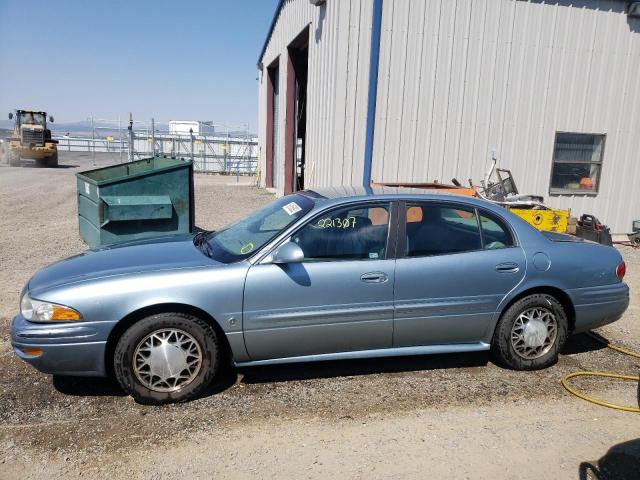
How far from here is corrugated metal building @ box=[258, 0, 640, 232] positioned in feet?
30.8

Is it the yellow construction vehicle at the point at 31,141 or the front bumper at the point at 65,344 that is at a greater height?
the yellow construction vehicle at the point at 31,141

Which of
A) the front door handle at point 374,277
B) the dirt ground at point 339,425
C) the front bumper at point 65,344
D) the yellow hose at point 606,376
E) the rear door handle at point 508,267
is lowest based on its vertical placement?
the dirt ground at point 339,425

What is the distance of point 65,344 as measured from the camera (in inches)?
134

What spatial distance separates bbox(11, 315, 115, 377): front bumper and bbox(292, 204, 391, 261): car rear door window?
4.80 feet

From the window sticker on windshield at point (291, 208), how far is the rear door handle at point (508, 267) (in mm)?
1634

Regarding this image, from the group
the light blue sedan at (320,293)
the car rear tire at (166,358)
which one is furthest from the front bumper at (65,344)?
the car rear tire at (166,358)

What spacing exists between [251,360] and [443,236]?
1751 millimetres

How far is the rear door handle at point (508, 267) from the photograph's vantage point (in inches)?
163

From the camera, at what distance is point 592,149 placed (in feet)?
35.7

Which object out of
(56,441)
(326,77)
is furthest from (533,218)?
(56,441)

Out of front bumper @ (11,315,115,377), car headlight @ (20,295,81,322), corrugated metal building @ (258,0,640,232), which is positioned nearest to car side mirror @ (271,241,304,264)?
front bumper @ (11,315,115,377)

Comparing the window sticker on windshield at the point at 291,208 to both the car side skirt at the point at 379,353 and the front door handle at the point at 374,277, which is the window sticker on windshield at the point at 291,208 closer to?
the front door handle at the point at 374,277

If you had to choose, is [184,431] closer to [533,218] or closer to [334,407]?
[334,407]

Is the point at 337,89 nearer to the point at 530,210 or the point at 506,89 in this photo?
the point at 506,89
